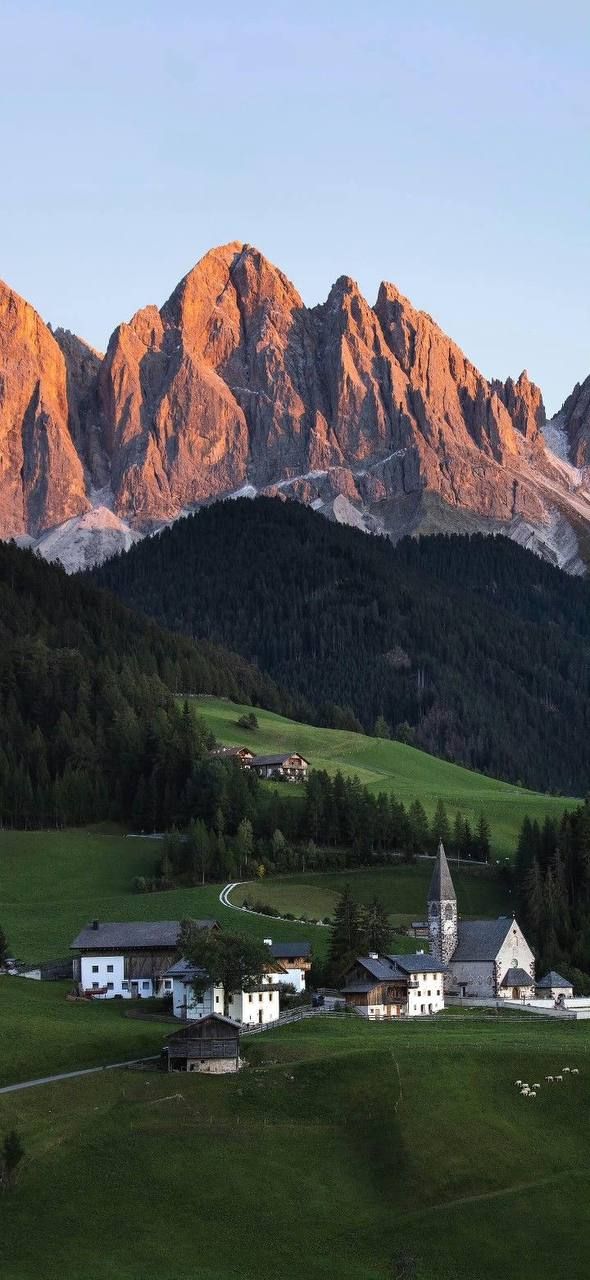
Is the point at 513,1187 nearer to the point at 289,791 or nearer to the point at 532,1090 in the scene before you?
the point at 532,1090

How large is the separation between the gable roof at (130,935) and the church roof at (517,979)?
20111 millimetres

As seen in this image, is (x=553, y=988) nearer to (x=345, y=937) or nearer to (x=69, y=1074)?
(x=345, y=937)

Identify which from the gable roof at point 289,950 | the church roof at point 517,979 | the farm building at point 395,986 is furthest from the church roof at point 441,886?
the gable roof at point 289,950

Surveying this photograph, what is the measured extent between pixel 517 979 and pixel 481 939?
505 centimetres

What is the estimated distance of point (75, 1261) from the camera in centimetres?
7419

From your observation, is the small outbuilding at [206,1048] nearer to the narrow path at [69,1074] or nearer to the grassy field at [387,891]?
the narrow path at [69,1074]

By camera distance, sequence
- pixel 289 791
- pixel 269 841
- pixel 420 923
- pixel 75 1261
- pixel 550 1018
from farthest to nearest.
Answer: pixel 289 791 → pixel 269 841 → pixel 420 923 → pixel 550 1018 → pixel 75 1261

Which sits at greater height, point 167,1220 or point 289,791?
point 289,791

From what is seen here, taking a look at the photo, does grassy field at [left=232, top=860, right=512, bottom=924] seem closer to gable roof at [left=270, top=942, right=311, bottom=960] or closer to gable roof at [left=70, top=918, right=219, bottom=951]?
gable roof at [left=270, top=942, right=311, bottom=960]

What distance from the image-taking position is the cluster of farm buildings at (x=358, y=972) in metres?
114

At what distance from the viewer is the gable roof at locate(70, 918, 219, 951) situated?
12888cm

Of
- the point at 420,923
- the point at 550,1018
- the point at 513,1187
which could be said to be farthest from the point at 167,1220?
the point at 420,923

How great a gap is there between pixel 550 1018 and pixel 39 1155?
4550cm

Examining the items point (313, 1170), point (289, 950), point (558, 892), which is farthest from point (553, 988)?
point (313, 1170)
